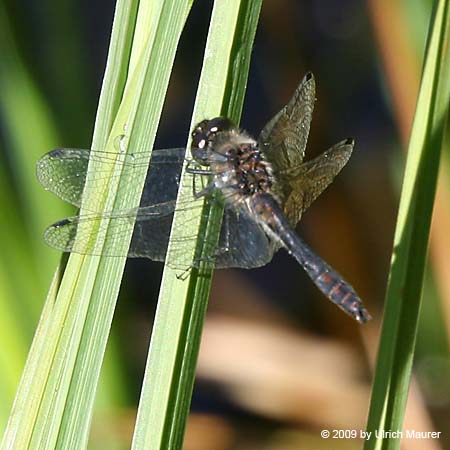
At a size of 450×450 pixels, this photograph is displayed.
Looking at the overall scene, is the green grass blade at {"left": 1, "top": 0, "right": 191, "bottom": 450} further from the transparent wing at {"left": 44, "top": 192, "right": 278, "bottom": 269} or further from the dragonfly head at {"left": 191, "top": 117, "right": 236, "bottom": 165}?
the dragonfly head at {"left": 191, "top": 117, "right": 236, "bottom": 165}

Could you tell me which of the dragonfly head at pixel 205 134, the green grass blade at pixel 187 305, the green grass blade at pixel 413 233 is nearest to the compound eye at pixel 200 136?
the dragonfly head at pixel 205 134

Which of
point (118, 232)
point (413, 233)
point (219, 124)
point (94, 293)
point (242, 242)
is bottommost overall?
point (94, 293)

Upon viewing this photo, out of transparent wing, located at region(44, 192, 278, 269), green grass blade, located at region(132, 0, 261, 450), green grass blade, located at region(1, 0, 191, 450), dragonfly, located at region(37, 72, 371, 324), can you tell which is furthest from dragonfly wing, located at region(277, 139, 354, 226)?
green grass blade, located at region(1, 0, 191, 450)

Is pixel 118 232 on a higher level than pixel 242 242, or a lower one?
lower

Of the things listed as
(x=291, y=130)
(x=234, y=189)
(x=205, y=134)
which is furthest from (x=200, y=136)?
(x=291, y=130)

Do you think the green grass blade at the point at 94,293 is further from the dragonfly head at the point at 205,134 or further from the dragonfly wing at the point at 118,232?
the dragonfly head at the point at 205,134

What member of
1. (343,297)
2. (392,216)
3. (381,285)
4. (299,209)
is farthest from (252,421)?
(343,297)

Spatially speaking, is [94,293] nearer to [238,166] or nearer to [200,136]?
[200,136]

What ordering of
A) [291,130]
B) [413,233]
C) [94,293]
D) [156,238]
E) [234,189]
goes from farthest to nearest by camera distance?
1. [291,130]
2. [234,189]
3. [156,238]
4. [413,233]
5. [94,293]

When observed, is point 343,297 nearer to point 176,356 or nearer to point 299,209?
point 299,209
